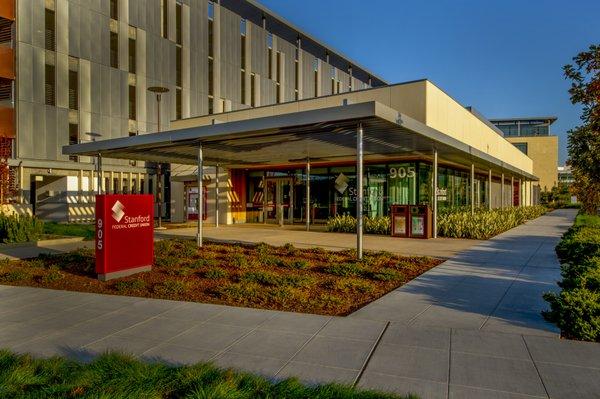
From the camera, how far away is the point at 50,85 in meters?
27.6

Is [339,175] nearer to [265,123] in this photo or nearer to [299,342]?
[265,123]

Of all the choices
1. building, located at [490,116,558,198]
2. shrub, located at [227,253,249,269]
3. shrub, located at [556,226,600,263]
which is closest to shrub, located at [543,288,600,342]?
shrub, located at [556,226,600,263]

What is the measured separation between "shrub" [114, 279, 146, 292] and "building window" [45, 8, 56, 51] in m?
24.2

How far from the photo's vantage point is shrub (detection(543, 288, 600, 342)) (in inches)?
209

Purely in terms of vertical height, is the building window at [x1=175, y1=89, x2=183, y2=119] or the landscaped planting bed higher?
the building window at [x1=175, y1=89, x2=183, y2=119]

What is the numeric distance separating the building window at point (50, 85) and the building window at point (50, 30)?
1.21 metres

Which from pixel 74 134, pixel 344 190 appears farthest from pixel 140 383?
pixel 74 134

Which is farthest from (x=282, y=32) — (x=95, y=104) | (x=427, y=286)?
(x=427, y=286)

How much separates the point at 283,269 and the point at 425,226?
850 centimetres

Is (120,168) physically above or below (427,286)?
above

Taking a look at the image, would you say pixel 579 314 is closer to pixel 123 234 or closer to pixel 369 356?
pixel 369 356

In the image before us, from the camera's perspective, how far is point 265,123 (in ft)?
37.6

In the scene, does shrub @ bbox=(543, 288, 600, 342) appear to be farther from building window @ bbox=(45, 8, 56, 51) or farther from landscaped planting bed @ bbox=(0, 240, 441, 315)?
building window @ bbox=(45, 8, 56, 51)

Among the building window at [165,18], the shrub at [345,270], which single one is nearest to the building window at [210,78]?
the building window at [165,18]
